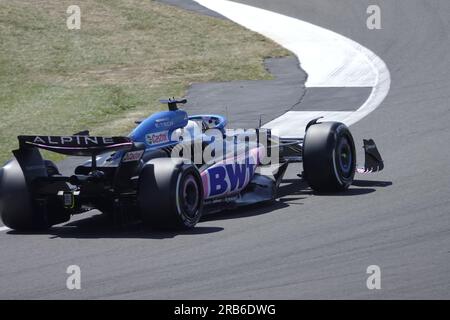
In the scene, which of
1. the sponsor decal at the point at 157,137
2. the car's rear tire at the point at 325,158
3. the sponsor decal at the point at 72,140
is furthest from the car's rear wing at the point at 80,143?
the car's rear tire at the point at 325,158

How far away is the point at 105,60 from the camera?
22.5m

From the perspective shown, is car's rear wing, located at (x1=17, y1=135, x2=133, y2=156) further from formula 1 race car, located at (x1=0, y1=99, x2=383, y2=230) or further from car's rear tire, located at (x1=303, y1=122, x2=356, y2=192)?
car's rear tire, located at (x1=303, y1=122, x2=356, y2=192)

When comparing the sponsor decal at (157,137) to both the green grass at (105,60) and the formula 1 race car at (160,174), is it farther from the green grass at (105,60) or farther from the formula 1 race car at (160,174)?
the green grass at (105,60)

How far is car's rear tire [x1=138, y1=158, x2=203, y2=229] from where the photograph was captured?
→ 31.8ft

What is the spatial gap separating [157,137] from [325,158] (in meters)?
1.91

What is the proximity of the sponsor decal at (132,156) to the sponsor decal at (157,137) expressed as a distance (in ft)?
1.64

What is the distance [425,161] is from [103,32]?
1331 cm

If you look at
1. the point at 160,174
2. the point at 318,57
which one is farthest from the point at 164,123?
the point at 318,57

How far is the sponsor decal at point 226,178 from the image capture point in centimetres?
1071

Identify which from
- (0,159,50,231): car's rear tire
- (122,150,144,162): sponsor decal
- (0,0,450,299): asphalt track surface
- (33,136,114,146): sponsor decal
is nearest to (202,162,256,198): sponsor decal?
(0,0,450,299): asphalt track surface

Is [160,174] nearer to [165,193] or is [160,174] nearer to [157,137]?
[165,193]

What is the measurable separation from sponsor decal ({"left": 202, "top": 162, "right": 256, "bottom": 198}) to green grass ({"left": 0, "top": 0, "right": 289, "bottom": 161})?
16.8 feet

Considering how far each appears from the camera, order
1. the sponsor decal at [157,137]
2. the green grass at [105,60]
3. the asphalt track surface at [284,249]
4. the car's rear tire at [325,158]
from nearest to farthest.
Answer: the asphalt track surface at [284,249], the sponsor decal at [157,137], the car's rear tire at [325,158], the green grass at [105,60]

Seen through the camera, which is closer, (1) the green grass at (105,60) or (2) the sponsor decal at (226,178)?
(2) the sponsor decal at (226,178)
